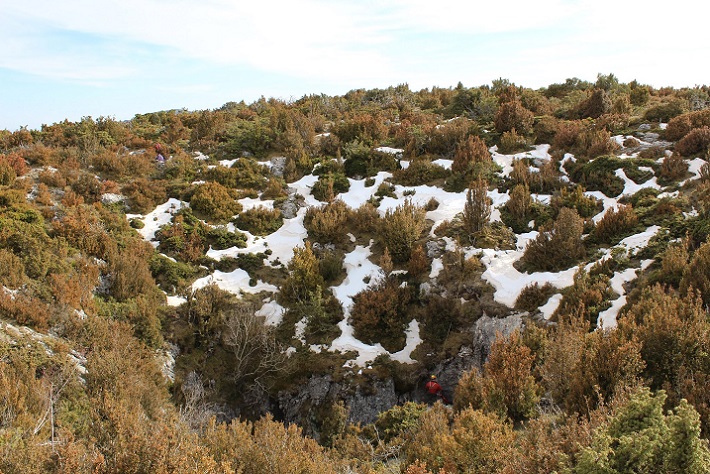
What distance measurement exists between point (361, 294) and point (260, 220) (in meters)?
5.42

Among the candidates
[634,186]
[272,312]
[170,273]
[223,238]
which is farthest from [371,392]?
[634,186]

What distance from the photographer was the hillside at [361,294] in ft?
18.6

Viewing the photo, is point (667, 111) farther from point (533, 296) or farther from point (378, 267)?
point (378, 267)

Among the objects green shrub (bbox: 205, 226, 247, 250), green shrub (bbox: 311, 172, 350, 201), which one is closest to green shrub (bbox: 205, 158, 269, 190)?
green shrub (bbox: 311, 172, 350, 201)

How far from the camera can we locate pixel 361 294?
12664 mm

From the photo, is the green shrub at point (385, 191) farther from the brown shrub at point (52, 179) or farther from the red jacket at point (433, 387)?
the brown shrub at point (52, 179)

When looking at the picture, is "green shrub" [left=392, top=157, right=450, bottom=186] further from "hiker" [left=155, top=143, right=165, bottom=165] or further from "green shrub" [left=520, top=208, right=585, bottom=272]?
"hiker" [left=155, top=143, right=165, bottom=165]

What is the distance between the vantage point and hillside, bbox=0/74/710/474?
18.6 ft

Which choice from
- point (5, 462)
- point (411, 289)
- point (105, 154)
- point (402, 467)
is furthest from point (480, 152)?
point (5, 462)

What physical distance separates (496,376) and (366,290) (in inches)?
239

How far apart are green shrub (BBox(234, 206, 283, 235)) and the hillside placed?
0.08 metres

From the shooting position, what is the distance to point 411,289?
12.6m

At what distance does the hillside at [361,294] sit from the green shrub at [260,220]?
0.08 metres

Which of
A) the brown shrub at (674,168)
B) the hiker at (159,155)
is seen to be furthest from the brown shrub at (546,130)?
the hiker at (159,155)
